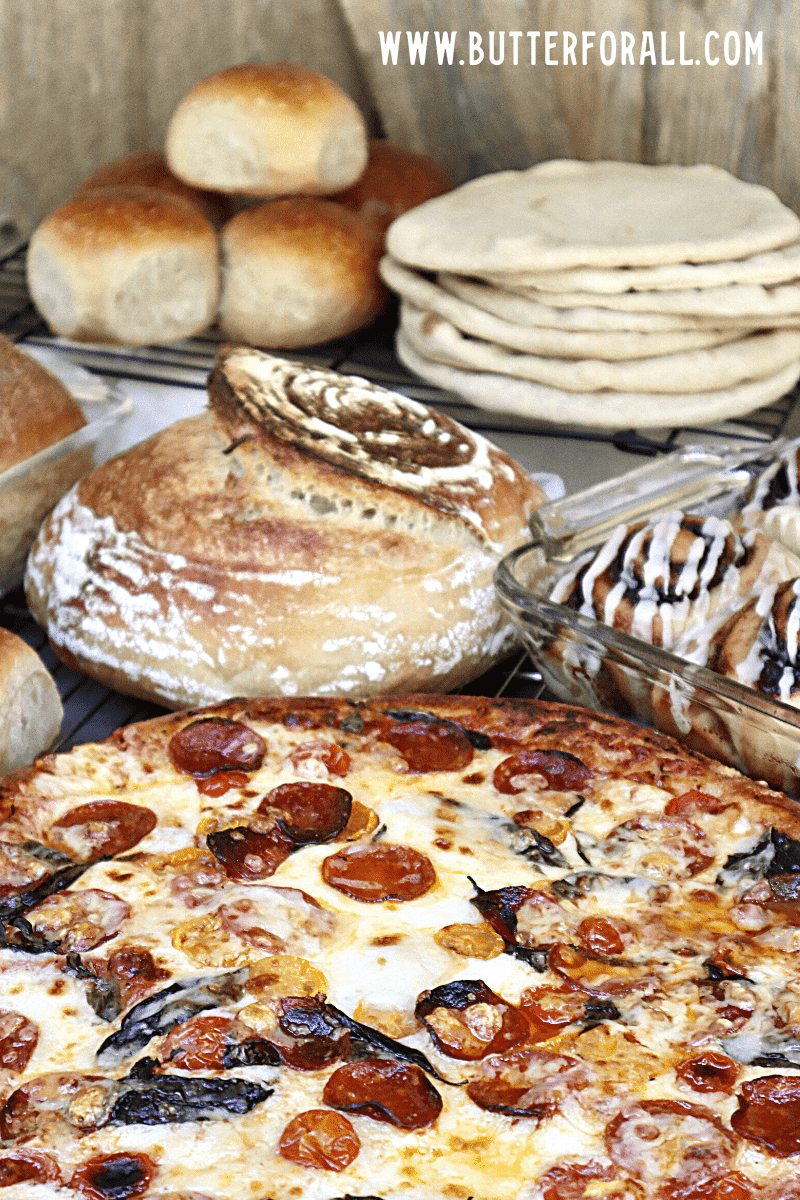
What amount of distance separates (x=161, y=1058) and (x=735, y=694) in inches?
26.1

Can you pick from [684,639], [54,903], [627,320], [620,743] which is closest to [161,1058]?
[54,903]

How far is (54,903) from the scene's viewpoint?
1.15 metres

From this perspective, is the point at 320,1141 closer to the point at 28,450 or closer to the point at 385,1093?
the point at 385,1093

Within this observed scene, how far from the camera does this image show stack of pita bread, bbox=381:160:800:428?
215cm

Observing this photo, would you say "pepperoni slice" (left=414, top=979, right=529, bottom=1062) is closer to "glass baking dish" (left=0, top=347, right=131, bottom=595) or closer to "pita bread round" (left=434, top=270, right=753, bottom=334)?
"glass baking dish" (left=0, top=347, right=131, bottom=595)

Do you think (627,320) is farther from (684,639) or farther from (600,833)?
(600,833)

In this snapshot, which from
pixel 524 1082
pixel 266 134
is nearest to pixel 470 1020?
pixel 524 1082

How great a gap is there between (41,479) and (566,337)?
93 centimetres

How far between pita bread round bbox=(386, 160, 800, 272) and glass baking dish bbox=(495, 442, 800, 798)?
1.54 ft

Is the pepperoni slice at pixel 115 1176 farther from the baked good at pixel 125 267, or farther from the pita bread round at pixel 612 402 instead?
the baked good at pixel 125 267

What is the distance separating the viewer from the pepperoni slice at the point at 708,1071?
3.21 ft

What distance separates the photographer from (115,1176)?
0.90m

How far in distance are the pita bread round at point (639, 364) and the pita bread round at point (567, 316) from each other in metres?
0.05

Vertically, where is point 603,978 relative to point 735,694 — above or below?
below
